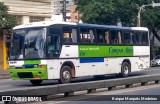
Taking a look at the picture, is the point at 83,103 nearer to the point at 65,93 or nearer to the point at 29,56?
the point at 65,93

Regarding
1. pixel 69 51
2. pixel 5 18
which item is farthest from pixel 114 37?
pixel 5 18

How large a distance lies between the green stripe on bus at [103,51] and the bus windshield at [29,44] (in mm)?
2633

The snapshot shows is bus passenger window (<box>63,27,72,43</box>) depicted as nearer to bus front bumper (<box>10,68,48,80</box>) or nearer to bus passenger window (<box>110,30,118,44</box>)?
bus front bumper (<box>10,68,48,80</box>)

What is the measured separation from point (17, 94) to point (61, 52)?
811 cm

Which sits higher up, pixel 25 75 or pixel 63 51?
pixel 63 51

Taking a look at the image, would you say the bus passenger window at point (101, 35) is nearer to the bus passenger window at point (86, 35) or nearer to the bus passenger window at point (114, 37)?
the bus passenger window at point (86, 35)

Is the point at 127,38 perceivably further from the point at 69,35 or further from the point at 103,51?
the point at 69,35

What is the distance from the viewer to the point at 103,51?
23.8 m

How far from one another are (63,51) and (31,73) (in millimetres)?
1969

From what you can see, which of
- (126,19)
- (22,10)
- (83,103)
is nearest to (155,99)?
(83,103)

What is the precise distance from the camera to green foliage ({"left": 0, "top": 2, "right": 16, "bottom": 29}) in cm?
3361

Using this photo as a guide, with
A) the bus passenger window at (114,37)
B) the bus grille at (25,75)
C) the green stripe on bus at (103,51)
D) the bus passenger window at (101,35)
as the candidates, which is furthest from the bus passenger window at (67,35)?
the bus passenger window at (114,37)

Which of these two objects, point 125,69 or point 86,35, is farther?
point 125,69

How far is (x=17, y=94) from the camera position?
12742 millimetres
